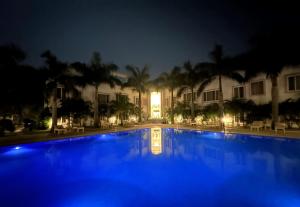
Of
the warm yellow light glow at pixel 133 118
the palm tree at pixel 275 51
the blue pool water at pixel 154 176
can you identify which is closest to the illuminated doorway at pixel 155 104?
the warm yellow light glow at pixel 133 118

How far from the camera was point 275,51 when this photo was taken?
53.2 feet

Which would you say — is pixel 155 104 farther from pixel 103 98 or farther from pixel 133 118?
pixel 103 98

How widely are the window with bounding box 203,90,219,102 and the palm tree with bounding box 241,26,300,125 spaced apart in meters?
8.95

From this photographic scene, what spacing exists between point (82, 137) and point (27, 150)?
479 centimetres

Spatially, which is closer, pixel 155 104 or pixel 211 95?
pixel 211 95

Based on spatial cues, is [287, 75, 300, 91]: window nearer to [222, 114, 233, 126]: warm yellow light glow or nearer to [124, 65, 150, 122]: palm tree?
[222, 114, 233, 126]: warm yellow light glow

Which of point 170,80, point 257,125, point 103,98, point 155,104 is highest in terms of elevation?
point 170,80

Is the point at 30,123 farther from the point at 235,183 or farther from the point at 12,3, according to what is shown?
the point at 235,183

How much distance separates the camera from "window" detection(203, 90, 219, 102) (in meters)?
26.0

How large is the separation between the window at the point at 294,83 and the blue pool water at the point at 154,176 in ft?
26.2

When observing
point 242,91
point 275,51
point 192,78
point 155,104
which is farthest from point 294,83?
point 155,104

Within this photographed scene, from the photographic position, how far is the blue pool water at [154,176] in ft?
17.9

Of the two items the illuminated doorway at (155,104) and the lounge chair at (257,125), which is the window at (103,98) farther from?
the illuminated doorway at (155,104)

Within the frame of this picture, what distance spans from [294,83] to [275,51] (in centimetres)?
370
